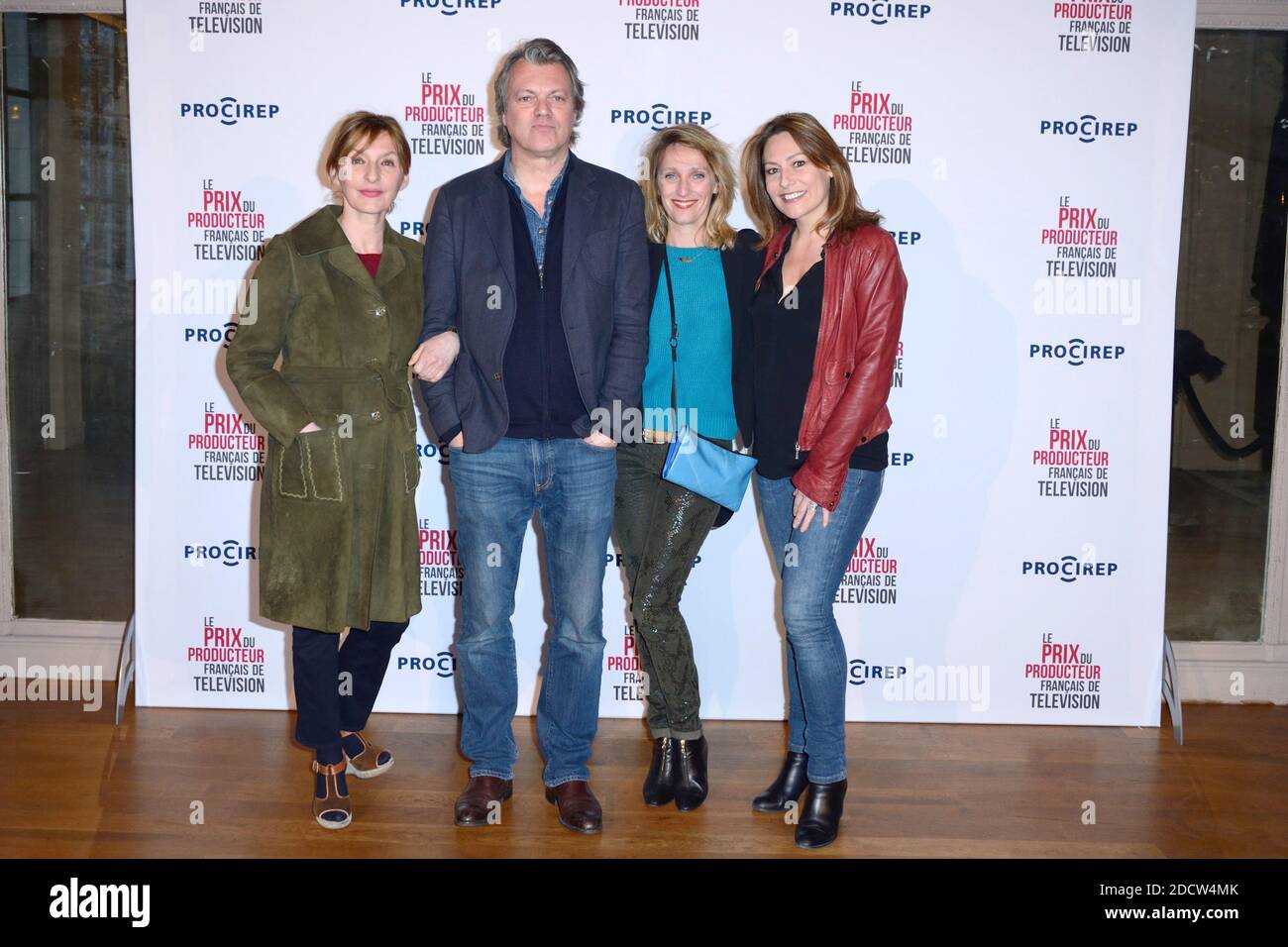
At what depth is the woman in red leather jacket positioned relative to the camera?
2.87 m

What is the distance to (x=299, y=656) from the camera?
3104 millimetres

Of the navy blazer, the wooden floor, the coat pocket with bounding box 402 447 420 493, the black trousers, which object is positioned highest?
the navy blazer

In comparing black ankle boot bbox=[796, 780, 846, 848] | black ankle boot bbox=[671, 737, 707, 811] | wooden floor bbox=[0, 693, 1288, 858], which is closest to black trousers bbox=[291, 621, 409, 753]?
wooden floor bbox=[0, 693, 1288, 858]

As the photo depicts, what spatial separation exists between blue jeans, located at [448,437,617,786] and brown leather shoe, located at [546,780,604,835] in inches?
1.1

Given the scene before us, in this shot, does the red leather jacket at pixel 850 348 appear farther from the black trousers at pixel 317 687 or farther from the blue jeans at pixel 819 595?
the black trousers at pixel 317 687

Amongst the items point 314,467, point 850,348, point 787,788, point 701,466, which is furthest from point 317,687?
point 850,348

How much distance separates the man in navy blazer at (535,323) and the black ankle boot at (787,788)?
539mm

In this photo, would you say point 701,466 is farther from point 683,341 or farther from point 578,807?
point 578,807

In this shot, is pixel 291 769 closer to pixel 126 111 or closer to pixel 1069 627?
pixel 126 111

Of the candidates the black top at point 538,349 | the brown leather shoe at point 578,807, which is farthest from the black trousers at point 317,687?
the black top at point 538,349

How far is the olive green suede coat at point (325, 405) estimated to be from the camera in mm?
2971

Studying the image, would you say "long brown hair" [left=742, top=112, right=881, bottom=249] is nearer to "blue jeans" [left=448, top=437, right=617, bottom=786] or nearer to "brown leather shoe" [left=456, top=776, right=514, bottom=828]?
"blue jeans" [left=448, top=437, right=617, bottom=786]

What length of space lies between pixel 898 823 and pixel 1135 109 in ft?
8.04

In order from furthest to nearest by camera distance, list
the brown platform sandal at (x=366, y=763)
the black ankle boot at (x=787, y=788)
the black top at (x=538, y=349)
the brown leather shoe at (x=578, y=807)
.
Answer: the brown platform sandal at (x=366, y=763)
the black ankle boot at (x=787, y=788)
the brown leather shoe at (x=578, y=807)
the black top at (x=538, y=349)
